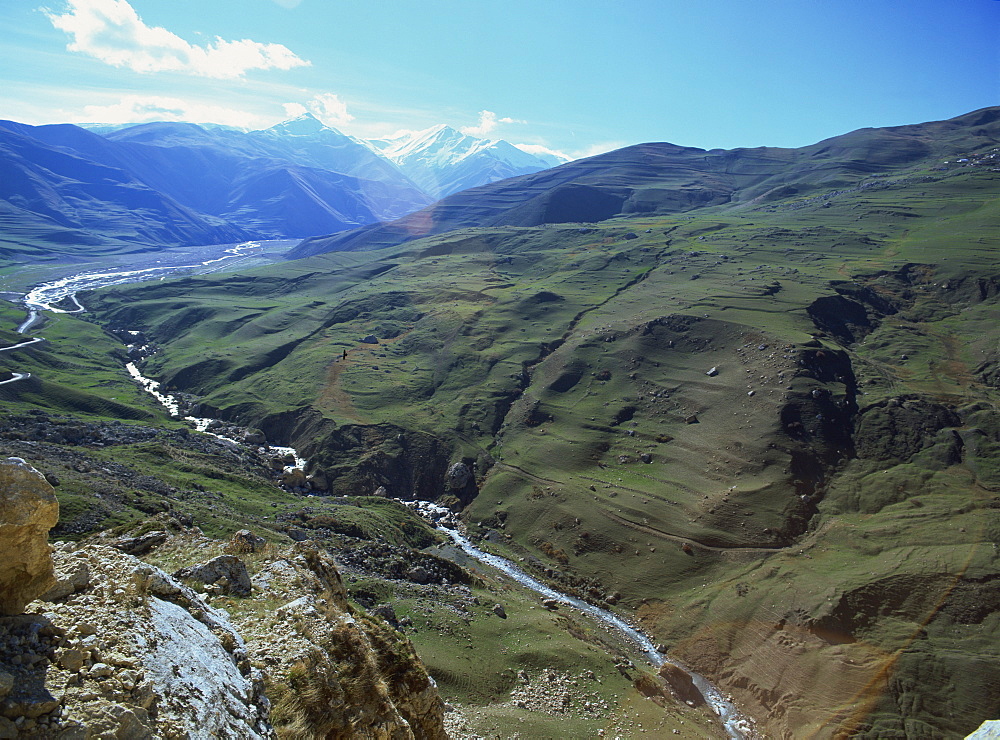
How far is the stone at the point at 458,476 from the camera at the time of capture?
110 meters

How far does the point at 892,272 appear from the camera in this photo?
16088cm

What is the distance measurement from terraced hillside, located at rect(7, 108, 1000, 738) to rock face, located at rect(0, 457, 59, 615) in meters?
45.4

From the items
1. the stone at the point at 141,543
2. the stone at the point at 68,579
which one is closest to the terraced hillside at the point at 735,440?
the stone at the point at 141,543

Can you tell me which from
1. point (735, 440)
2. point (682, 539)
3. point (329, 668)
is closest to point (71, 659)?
point (329, 668)

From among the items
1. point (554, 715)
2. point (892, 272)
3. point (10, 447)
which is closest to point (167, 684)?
point (554, 715)

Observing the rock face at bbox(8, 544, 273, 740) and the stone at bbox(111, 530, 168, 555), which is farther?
the stone at bbox(111, 530, 168, 555)

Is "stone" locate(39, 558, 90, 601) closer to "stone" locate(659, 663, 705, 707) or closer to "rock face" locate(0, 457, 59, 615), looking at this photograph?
"rock face" locate(0, 457, 59, 615)

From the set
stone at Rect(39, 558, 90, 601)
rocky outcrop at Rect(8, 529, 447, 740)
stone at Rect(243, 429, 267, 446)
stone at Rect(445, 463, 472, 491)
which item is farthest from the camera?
stone at Rect(243, 429, 267, 446)

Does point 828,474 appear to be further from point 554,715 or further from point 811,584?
point 554,715

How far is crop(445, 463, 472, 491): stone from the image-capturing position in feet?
359

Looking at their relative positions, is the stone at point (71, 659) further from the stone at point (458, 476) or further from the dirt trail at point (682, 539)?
the stone at point (458, 476)

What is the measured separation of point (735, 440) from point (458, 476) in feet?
169

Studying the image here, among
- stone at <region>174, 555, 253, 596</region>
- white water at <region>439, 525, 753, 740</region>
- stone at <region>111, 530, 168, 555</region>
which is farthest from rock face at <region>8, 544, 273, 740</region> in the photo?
white water at <region>439, 525, 753, 740</region>

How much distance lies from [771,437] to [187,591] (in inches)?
3975
